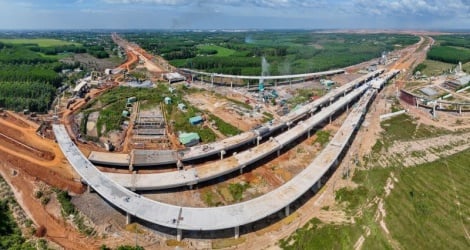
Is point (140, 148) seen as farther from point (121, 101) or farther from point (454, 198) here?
point (454, 198)

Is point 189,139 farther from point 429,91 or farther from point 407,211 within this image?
point 429,91

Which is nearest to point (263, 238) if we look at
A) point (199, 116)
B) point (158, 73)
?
point (199, 116)

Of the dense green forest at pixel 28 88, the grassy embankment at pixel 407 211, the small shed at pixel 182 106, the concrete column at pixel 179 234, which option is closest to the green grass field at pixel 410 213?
the grassy embankment at pixel 407 211

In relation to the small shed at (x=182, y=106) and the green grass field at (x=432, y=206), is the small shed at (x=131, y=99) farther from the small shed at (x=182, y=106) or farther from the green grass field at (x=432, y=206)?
the green grass field at (x=432, y=206)

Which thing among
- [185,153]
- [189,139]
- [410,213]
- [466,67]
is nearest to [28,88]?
[189,139]

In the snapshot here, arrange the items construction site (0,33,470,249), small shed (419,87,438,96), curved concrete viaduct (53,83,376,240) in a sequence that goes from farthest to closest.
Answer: small shed (419,87,438,96)
construction site (0,33,470,249)
curved concrete viaduct (53,83,376,240)

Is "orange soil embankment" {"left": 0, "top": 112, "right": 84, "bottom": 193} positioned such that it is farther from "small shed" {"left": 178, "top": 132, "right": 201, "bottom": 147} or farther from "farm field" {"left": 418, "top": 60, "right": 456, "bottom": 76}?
"farm field" {"left": 418, "top": 60, "right": 456, "bottom": 76}

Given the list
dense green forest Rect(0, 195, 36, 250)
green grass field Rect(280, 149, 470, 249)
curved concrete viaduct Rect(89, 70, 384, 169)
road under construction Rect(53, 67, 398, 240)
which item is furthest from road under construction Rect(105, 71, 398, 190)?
green grass field Rect(280, 149, 470, 249)

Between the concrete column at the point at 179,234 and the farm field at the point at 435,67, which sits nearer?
the concrete column at the point at 179,234
